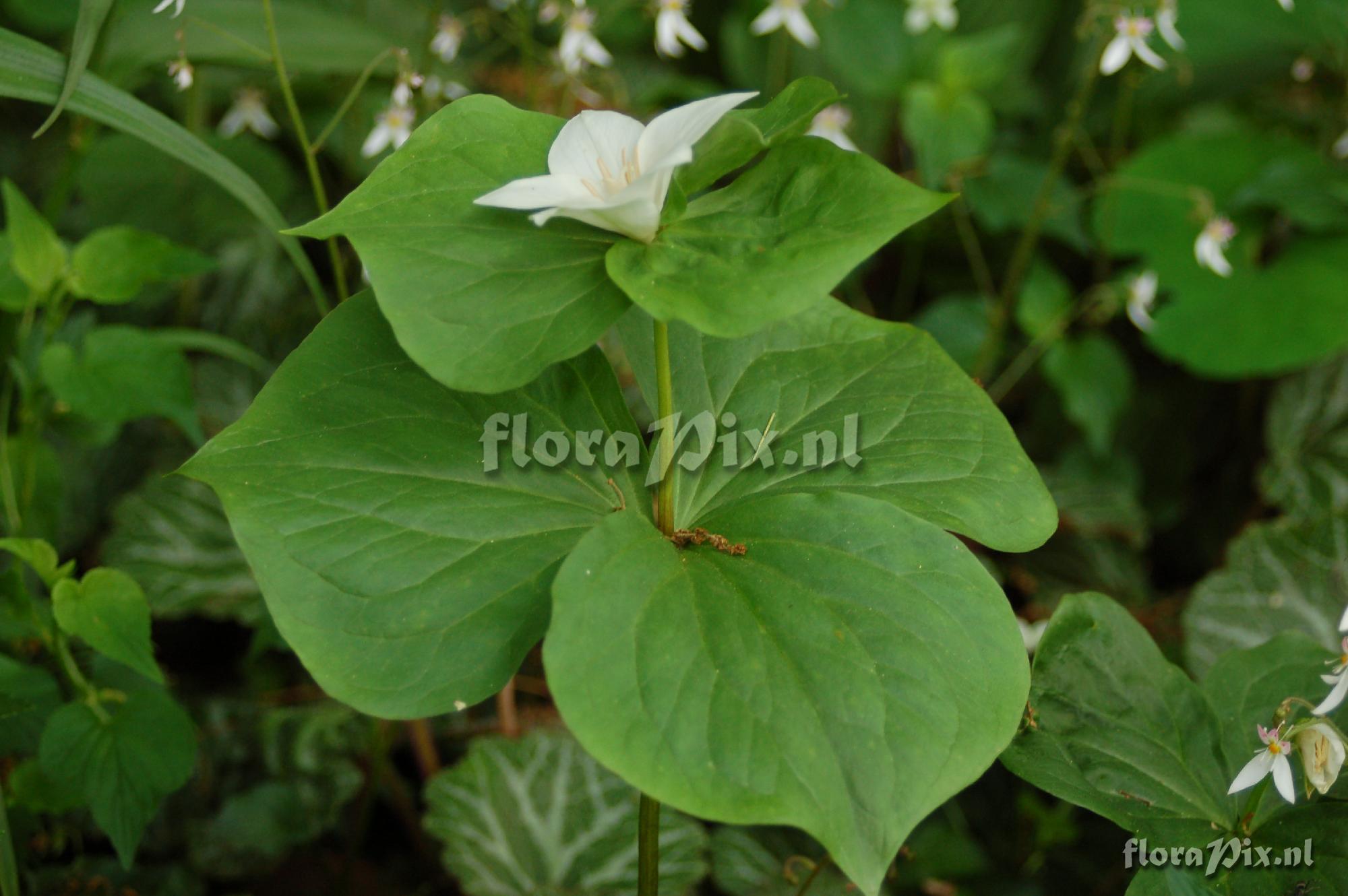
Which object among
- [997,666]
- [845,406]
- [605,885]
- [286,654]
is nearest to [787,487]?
[845,406]

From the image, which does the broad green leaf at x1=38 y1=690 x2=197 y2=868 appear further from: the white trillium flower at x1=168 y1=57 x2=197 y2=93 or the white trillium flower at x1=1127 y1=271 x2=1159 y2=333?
the white trillium flower at x1=1127 y1=271 x2=1159 y2=333

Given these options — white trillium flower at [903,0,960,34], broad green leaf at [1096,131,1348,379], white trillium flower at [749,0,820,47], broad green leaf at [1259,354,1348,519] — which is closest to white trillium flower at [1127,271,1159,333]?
broad green leaf at [1096,131,1348,379]

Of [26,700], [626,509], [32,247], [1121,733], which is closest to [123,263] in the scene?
[32,247]

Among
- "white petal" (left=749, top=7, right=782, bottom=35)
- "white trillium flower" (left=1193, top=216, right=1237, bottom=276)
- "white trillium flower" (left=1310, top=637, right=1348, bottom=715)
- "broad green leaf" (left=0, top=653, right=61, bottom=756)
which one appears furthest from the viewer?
"white petal" (left=749, top=7, right=782, bottom=35)

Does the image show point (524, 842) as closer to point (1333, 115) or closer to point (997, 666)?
point (997, 666)

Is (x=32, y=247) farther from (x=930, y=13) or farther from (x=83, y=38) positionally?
(x=930, y=13)
